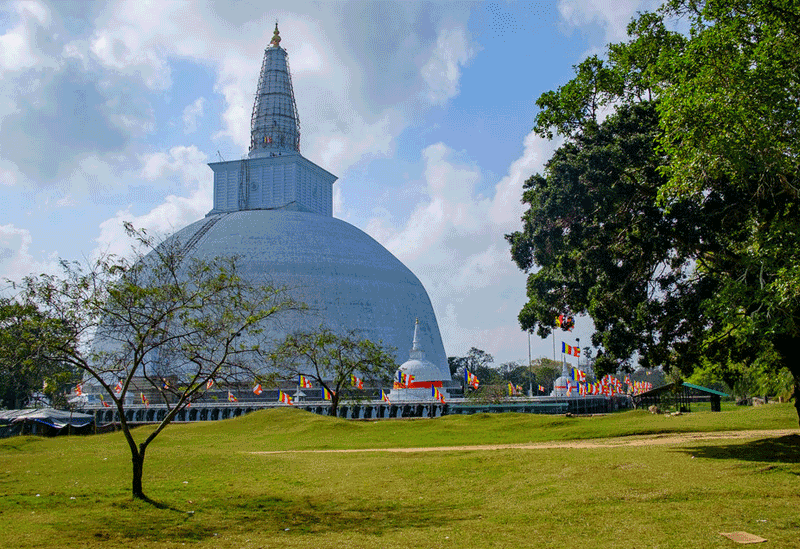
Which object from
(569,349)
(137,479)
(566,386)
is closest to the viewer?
(137,479)

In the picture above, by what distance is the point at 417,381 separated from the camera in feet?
171

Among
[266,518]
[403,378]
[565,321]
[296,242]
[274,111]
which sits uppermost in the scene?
[274,111]

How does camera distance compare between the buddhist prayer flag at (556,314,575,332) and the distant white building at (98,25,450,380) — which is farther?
the distant white building at (98,25,450,380)

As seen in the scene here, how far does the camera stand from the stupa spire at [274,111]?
76875 mm

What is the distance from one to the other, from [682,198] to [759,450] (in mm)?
6126

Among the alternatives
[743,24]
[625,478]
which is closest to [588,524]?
[625,478]

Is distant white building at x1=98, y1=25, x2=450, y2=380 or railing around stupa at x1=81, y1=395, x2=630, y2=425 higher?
distant white building at x1=98, y1=25, x2=450, y2=380

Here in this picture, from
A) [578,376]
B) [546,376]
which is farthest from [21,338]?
[546,376]

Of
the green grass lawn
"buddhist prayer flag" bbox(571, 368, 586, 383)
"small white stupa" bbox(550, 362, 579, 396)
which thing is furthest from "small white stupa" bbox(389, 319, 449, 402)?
the green grass lawn

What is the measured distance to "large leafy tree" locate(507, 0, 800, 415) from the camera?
14477 millimetres

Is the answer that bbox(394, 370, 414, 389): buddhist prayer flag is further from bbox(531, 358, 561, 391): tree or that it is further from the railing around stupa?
bbox(531, 358, 561, 391): tree

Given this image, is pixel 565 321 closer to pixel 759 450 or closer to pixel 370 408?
pixel 759 450

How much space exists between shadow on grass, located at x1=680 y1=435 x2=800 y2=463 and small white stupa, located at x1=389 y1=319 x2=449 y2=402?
33.1m

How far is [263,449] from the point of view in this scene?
25.5 meters
